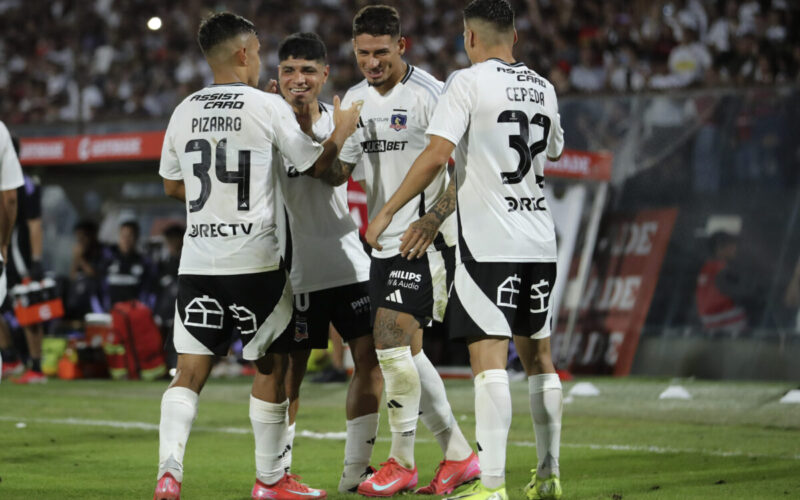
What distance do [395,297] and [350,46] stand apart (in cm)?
1388

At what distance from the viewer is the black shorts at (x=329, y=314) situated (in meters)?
5.96

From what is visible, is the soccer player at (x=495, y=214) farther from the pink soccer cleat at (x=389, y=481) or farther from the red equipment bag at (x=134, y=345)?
the red equipment bag at (x=134, y=345)

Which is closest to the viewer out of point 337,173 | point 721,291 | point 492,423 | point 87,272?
point 492,423

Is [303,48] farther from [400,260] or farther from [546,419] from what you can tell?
[546,419]

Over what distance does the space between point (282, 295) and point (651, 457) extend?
2.93 meters

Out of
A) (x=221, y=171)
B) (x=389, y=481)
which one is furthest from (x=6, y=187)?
(x=389, y=481)

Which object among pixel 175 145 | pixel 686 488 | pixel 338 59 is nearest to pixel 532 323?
pixel 686 488

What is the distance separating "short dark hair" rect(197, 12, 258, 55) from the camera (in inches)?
214

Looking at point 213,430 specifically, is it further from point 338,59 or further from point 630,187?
point 338,59

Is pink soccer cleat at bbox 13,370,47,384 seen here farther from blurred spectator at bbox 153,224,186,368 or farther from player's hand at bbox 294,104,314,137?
player's hand at bbox 294,104,314,137

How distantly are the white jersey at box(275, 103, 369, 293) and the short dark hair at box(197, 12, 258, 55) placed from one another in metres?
0.76

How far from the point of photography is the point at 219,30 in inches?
214

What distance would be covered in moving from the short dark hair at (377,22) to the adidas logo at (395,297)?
4.30 feet

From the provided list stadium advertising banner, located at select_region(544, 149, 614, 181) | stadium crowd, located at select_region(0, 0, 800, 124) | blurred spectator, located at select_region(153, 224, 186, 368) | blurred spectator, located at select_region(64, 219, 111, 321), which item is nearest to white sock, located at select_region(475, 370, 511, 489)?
stadium advertising banner, located at select_region(544, 149, 614, 181)
